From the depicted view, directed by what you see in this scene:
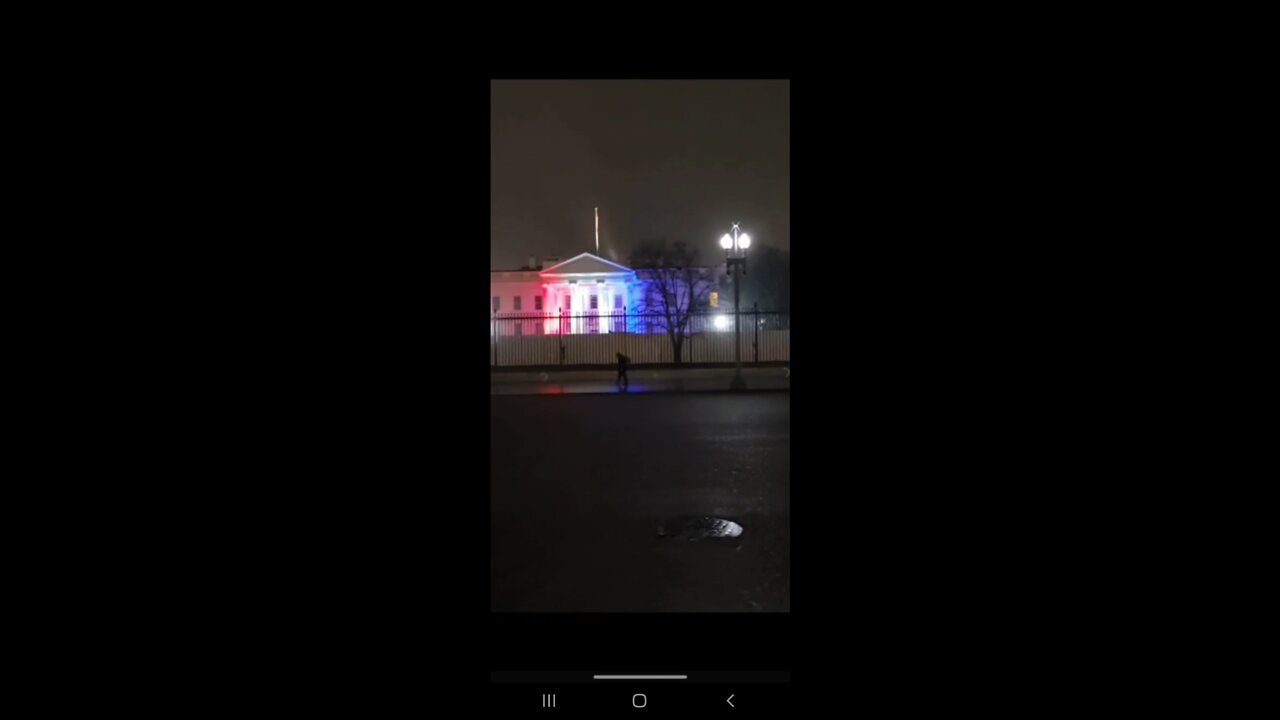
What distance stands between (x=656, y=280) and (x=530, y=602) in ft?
103

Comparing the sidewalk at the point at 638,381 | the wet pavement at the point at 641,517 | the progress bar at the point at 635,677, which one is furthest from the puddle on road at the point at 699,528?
the sidewalk at the point at 638,381

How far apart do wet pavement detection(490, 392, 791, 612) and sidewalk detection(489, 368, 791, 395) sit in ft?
19.5

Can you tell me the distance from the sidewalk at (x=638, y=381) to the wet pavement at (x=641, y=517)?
5957mm

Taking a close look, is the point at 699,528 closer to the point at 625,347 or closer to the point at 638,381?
the point at 638,381

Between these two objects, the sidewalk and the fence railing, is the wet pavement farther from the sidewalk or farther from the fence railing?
the fence railing

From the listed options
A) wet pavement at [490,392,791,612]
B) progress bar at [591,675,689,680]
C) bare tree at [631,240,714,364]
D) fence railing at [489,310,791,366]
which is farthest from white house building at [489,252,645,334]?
progress bar at [591,675,689,680]

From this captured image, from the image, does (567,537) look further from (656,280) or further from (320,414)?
(656,280)

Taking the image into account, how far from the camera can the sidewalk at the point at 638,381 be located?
17000 mm

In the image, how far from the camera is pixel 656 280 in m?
34.6

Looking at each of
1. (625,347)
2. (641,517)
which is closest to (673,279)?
(625,347)

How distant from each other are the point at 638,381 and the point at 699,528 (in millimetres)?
14370

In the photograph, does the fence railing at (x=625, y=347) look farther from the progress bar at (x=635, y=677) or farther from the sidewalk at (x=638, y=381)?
the progress bar at (x=635, y=677)

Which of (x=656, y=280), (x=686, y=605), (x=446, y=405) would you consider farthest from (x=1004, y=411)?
(x=656, y=280)

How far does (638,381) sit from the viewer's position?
19516 millimetres
